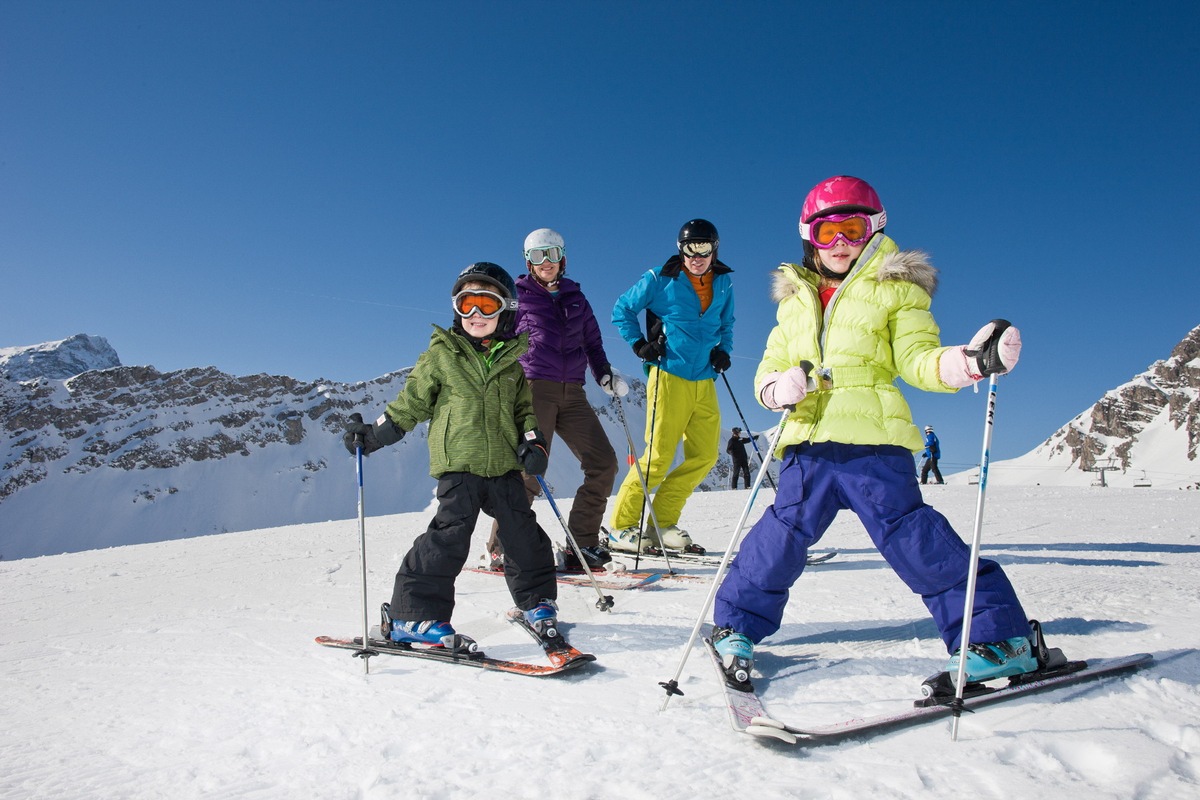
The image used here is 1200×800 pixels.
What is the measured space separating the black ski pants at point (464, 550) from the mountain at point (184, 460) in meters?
59.5

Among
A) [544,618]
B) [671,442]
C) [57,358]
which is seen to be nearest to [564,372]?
[671,442]

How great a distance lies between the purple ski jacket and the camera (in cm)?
→ 452

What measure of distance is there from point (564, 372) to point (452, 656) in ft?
7.91

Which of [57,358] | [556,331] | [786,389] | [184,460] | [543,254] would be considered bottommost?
[184,460]

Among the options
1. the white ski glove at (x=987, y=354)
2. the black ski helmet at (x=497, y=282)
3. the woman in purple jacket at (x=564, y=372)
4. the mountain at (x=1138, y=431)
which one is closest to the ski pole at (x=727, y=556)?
the white ski glove at (x=987, y=354)

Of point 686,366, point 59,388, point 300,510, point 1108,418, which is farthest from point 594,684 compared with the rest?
point 1108,418

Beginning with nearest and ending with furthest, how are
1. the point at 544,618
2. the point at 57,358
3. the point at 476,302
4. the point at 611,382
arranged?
the point at 544,618 → the point at 476,302 → the point at 611,382 → the point at 57,358

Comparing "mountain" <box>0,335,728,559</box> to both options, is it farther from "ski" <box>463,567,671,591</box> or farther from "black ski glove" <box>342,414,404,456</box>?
"black ski glove" <box>342,414,404,456</box>

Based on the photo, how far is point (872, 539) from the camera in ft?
7.34

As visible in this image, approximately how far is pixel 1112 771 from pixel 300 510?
84.5 m

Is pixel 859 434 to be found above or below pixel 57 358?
below

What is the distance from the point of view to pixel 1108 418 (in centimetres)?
10594

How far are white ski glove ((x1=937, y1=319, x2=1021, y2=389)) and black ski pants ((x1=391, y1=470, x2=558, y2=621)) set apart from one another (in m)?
1.78

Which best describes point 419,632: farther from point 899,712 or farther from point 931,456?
point 931,456
